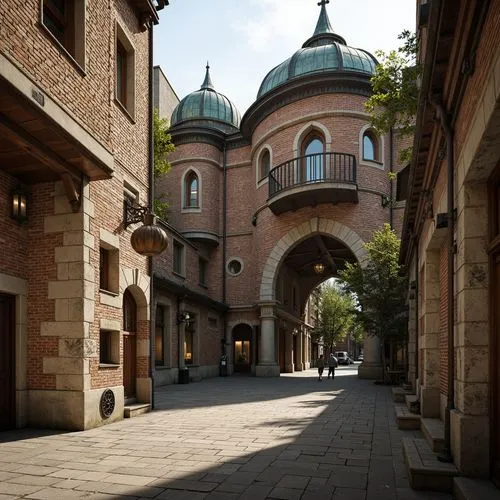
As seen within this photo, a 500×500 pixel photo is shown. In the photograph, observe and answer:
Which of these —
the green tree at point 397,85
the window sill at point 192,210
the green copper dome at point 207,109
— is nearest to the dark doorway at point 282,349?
the window sill at point 192,210

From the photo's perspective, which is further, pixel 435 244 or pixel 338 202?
pixel 338 202

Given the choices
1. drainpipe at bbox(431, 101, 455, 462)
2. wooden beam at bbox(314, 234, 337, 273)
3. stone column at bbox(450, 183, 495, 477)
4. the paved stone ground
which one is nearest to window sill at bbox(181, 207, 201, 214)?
wooden beam at bbox(314, 234, 337, 273)

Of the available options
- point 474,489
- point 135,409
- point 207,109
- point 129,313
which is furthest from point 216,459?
point 207,109

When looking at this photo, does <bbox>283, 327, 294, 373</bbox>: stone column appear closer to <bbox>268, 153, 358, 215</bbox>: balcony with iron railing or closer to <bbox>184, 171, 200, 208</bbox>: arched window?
<bbox>268, 153, 358, 215</bbox>: balcony with iron railing

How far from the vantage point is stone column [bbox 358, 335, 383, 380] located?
22562 mm

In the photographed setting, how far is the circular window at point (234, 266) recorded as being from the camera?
90.2 ft

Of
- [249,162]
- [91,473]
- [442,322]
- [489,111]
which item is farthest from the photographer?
[249,162]

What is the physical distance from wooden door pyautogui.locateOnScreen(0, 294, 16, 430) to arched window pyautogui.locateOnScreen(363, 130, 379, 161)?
18982mm

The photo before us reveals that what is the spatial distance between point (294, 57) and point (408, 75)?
56.9ft

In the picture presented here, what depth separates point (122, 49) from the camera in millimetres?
11336

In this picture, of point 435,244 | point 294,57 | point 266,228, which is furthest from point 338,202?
point 435,244

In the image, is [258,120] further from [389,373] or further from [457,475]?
[457,475]

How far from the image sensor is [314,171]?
23.1 m

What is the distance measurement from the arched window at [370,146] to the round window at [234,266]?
9.04 m
